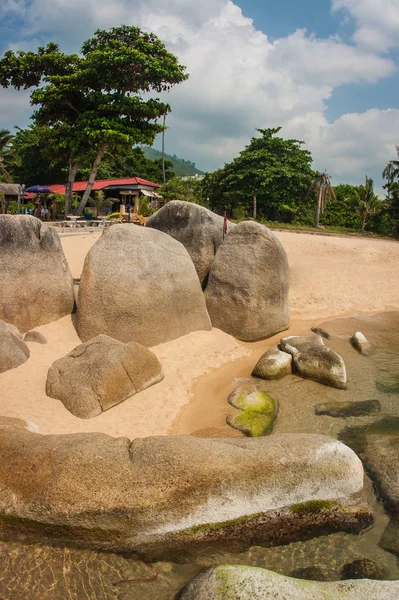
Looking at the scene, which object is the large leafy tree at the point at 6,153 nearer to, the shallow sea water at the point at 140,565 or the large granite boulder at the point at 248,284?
the large granite boulder at the point at 248,284

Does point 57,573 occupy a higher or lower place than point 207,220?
lower

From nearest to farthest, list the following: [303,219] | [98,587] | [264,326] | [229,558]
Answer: [98,587] < [229,558] < [264,326] < [303,219]

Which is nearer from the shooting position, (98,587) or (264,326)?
(98,587)

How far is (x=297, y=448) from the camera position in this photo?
4797 mm

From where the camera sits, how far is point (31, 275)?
8.77 m

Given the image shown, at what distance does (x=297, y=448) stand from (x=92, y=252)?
562 cm

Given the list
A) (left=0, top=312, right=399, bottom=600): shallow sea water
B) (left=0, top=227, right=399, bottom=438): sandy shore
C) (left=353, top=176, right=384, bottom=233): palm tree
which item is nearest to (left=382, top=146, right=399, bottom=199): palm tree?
(left=353, top=176, right=384, bottom=233): palm tree

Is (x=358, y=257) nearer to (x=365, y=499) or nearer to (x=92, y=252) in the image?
(x=92, y=252)

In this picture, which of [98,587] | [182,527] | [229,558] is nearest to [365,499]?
[229,558]

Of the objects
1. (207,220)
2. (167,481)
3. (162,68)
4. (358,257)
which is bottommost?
(167,481)

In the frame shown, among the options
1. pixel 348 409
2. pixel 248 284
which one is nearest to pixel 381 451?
pixel 348 409

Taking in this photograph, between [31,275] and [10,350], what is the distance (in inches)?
81.4

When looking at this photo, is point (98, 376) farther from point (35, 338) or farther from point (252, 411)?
point (252, 411)

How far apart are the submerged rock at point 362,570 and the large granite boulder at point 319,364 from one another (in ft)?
13.4
